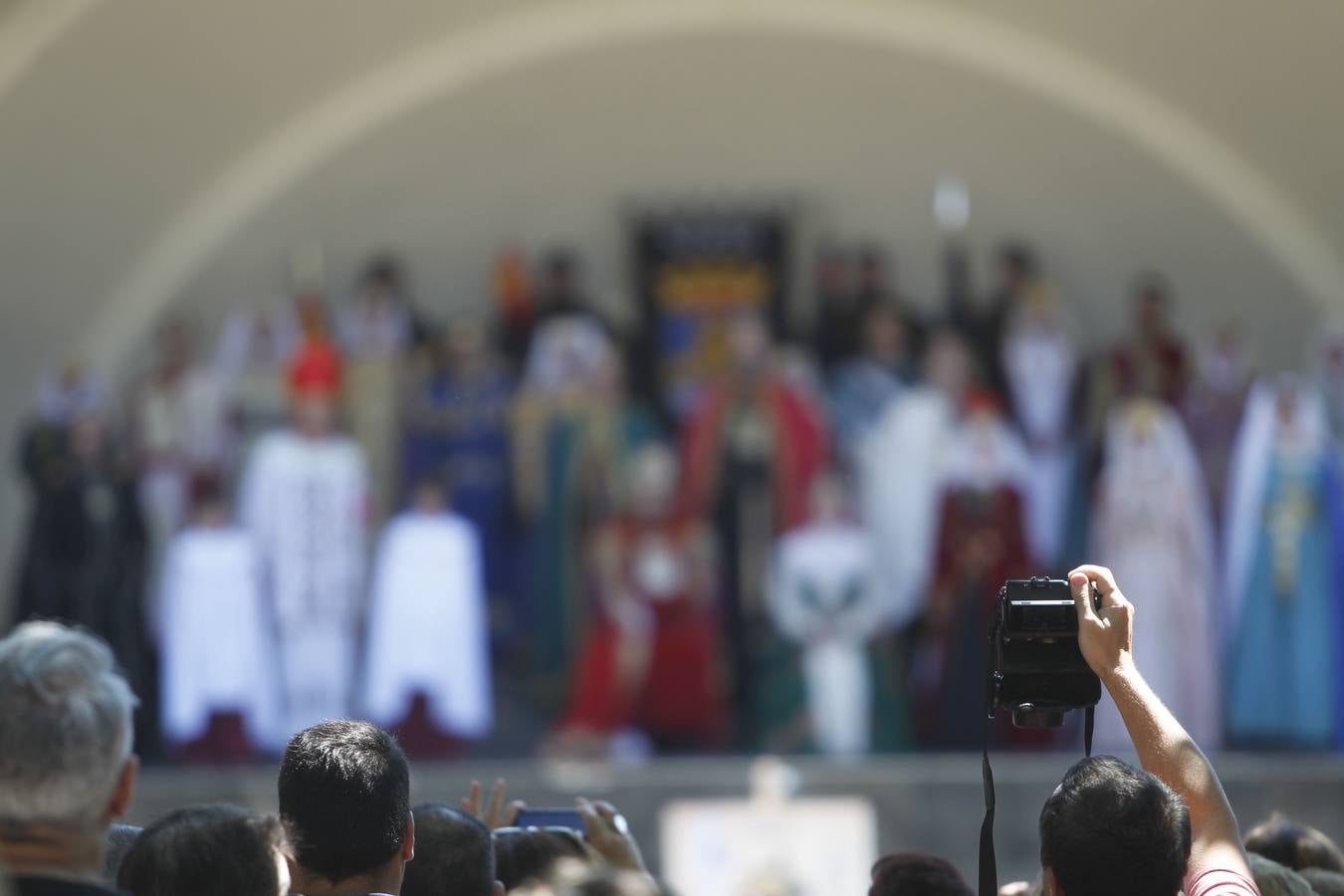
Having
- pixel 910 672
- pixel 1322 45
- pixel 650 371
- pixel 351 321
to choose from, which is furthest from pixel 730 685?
pixel 1322 45

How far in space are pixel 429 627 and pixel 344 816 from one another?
716 centimetres

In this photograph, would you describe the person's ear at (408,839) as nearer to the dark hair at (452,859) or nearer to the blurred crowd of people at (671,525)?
the dark hair at (452,859)

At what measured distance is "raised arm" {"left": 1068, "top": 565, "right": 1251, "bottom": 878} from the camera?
2.30 meters

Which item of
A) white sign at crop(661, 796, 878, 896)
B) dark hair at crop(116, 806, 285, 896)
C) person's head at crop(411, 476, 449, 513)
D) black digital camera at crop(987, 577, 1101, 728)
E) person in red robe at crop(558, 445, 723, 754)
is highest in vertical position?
person's head at crop(411, 476, 449, 513)

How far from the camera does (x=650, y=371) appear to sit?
413 inches

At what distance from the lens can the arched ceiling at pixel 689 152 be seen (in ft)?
35.2

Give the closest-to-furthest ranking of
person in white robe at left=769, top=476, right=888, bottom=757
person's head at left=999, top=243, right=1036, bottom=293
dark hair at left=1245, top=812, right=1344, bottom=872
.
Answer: dark hair at left=1245, top=812, right=1344, bottom=872 → person in white robe at left=769, top=476, right=888, bottom=757 → person's head at left=999, top=243, right=1036, bottom=293

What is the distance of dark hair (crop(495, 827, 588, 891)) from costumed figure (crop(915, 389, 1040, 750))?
22.3ft

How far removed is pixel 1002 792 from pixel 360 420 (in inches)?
142

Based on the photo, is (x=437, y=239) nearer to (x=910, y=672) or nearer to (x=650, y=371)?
(x=650, y=371)

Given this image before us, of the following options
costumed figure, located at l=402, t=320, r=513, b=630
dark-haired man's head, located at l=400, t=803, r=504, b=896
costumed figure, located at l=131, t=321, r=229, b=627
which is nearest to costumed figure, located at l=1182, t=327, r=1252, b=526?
costumed figure, located at l=402, t=320, r=513, b=630

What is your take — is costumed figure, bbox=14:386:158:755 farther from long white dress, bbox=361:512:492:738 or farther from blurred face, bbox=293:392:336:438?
long white dress, bbox=361:512:492:738

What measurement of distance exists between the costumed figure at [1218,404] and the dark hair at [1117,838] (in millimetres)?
7685

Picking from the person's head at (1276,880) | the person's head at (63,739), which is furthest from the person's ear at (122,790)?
the person's head at (1276,880)
